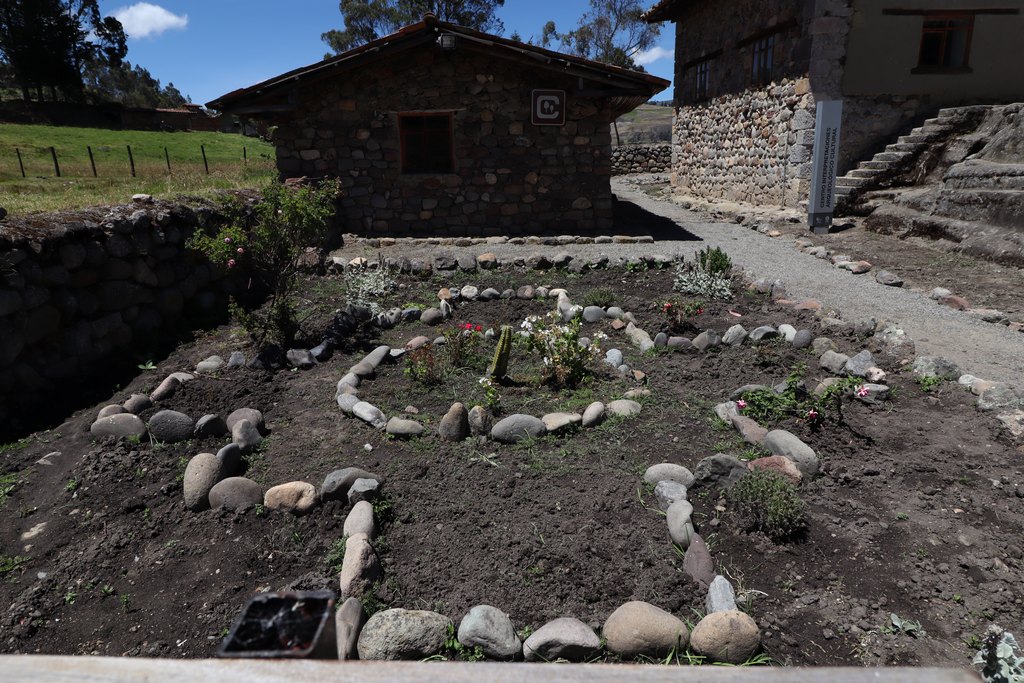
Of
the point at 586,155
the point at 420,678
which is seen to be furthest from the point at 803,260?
the point at 420,678

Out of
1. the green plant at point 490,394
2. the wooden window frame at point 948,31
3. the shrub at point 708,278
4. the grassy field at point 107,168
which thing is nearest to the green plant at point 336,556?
the green plant at point 490,394

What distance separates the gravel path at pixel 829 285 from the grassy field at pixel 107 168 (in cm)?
334

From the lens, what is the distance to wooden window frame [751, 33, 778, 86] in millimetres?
13391

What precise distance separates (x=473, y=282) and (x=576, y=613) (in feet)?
18.3

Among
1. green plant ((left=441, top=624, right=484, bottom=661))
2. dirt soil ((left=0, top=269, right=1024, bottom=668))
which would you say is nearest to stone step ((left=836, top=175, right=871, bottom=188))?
dirt soil ((left=0, top=269, right=1024, bottom=668))

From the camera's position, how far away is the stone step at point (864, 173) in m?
12.2

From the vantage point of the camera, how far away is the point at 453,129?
11.4 metres

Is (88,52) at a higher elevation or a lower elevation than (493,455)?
higher

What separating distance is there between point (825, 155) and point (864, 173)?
1743 mm

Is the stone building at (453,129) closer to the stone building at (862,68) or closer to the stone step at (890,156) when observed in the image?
the stone building at (862,68)

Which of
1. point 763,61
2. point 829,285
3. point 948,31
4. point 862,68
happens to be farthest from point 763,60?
point 829,285

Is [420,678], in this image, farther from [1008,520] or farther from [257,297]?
[257,297]

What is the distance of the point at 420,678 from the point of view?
1.11 metres

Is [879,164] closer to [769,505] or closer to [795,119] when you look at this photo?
[795,119]
